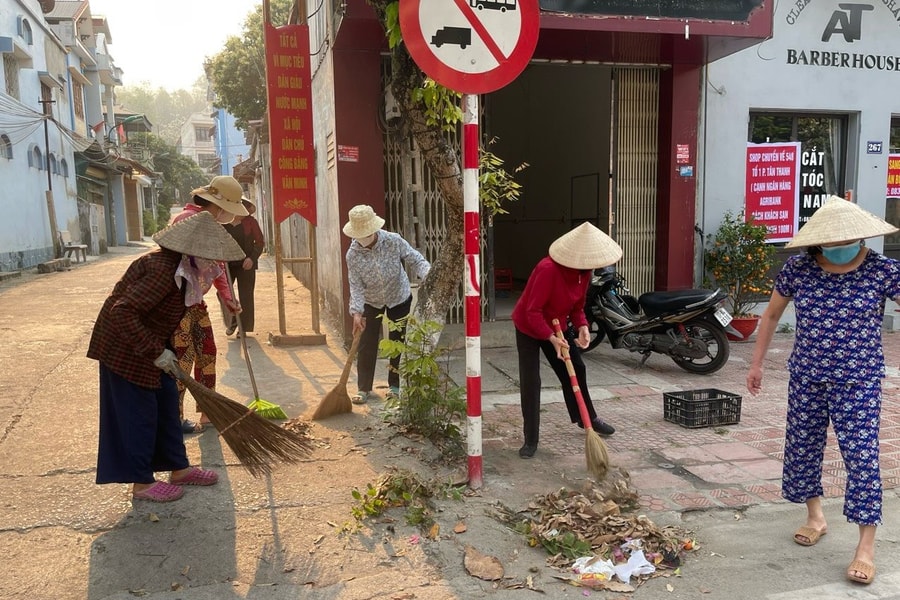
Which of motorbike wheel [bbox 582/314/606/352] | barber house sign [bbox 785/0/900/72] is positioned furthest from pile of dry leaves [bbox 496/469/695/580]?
barber house sign [bbox 785/0/900/72]

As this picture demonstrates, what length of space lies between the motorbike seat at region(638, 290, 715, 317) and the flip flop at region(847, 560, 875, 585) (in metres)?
3.51

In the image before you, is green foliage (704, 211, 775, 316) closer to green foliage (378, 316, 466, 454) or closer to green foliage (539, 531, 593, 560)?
green foliage (378, 316, 466, 454)

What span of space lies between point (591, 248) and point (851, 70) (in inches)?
249

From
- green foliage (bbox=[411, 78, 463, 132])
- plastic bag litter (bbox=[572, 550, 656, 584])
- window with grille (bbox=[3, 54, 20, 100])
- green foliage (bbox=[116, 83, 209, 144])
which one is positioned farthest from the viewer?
green foliage (bbox=[116, 83, 209, 144])

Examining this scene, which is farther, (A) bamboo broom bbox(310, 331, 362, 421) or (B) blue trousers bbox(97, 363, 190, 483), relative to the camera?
(A) bamboo broom bbox(310, 331, 362, 421)

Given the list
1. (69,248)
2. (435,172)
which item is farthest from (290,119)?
(69,248)

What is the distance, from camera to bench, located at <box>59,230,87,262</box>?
1866 centimetres

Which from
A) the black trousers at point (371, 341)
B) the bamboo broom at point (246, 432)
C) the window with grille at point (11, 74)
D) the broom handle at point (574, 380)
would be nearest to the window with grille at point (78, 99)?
the window with grille at point (11, 74)

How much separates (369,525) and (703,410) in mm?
2725

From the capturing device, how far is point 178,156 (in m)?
41.8

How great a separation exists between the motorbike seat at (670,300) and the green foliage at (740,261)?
1.52 metres

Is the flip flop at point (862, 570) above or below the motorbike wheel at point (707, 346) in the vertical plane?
below

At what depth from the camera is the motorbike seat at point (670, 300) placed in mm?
6133

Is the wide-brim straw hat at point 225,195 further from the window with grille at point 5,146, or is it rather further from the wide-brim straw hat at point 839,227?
the window with grille at point 5,146
